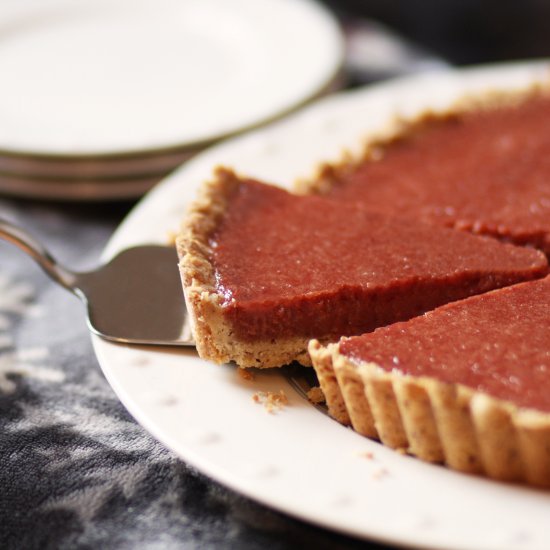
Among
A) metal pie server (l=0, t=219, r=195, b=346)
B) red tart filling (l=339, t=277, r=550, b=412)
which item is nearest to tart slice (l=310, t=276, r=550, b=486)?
red tart filling (l=339, t=277, r=550, b=412)

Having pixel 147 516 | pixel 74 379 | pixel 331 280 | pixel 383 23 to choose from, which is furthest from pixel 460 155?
pixel 383 23

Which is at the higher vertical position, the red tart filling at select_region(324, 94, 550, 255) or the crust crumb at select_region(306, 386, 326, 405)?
the red tart filling at select_region(324, 94, 550, 255)

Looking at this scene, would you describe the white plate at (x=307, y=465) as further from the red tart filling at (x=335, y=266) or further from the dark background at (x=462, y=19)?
the dark background at (x=462, y=19)

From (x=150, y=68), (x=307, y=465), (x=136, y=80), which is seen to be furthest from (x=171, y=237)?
(x=150, y=68)

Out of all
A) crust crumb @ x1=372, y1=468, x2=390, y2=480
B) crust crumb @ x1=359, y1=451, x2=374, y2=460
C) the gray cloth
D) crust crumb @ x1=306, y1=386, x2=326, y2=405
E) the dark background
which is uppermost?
crust crumb @ x1=372, y1=468, x2=390, y2=480

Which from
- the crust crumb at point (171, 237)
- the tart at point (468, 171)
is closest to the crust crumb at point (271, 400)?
the crust crumb at point (171, 237)

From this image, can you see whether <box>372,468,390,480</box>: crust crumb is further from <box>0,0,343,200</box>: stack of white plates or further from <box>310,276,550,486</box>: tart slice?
<box>0,0,343,200</box>: stack of white plates

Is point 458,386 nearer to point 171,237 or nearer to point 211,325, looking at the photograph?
point 211,325
